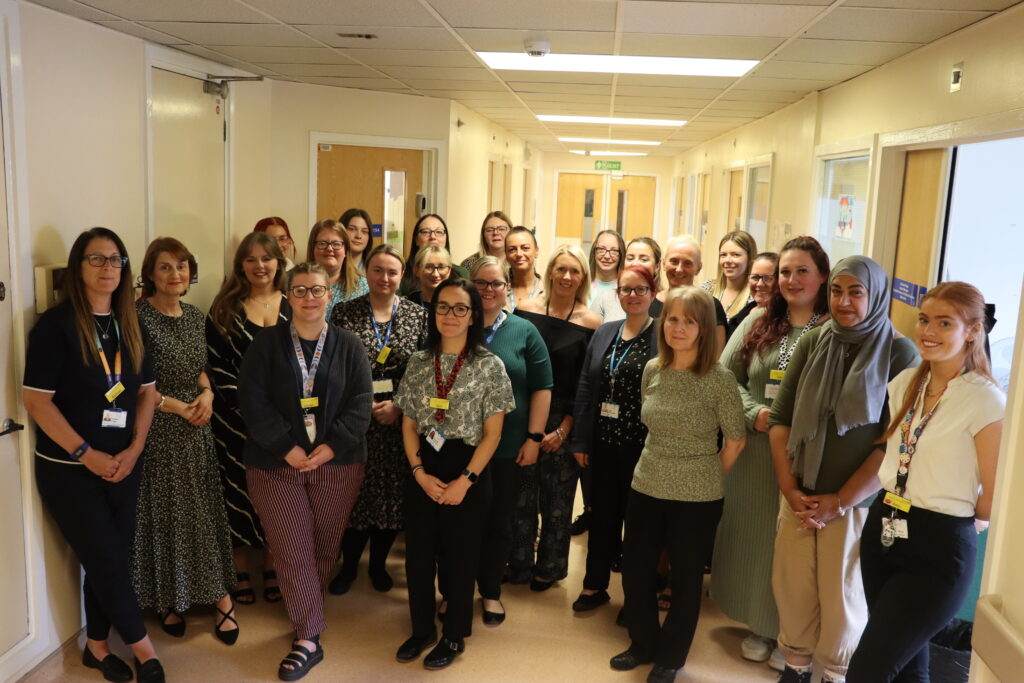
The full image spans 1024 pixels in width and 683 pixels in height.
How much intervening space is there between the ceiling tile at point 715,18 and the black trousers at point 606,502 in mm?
1744

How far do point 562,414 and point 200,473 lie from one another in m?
1.58

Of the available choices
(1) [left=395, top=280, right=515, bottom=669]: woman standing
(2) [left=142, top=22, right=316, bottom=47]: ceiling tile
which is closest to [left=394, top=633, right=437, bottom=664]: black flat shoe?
(1) [left=395, top=280, right=515, bottom=669]: woman standing

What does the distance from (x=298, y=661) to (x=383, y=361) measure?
4.13ft

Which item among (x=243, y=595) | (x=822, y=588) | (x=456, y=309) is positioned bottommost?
(x=243, y=595)

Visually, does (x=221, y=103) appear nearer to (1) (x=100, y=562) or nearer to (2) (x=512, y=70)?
(2) (x=512, y=70)

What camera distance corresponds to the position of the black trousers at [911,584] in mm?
2291

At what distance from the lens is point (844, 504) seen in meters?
2.83

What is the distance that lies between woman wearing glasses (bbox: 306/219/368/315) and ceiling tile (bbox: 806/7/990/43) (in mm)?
2556

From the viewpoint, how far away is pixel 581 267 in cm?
380

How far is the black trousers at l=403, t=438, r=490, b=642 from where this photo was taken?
3189 mm

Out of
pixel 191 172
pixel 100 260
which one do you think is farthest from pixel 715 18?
pixel 191 172

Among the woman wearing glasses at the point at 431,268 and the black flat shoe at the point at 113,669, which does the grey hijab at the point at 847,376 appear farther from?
the black flat shoe at the point at 113,669

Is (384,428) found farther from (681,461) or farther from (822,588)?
(822,588)

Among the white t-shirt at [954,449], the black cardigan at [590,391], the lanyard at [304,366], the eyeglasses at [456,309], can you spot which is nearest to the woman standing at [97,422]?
the lanyard at [304,366]
